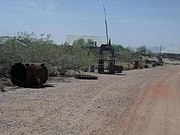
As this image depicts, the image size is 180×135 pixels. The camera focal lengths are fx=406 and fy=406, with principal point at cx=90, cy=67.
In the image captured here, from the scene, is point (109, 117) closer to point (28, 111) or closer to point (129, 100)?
point (28, 111)

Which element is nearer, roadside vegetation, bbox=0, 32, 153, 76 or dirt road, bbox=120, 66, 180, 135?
dirt road, bbox=120, 66, 180, 135

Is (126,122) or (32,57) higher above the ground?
(32,57)

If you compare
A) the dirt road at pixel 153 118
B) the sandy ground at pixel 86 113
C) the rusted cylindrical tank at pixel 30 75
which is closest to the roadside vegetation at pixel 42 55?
the rusted cylindrical tank at pixel 30 75

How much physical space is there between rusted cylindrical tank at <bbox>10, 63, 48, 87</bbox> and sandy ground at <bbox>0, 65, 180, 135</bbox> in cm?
204

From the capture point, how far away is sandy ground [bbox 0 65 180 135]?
1090 centimetres

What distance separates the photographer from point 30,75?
2180cm

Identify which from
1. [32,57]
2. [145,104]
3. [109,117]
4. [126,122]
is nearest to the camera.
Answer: [126,122]

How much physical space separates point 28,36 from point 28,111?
55.0 feet

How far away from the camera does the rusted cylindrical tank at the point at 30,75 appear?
2183 cm

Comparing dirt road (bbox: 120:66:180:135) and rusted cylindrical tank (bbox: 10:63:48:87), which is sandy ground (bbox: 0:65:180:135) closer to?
dirt road (bbox: 120:66:180:135)

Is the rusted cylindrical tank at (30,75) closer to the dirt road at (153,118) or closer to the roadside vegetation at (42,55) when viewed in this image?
the roadside vegetation at (42,55)

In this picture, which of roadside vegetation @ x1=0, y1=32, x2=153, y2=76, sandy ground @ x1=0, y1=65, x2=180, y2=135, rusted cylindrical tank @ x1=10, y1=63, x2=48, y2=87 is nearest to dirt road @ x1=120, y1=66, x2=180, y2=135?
sandy ground @ x1=0, y1=65, x2=180, y2=135

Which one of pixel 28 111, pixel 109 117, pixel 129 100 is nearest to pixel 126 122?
pixel 109 117

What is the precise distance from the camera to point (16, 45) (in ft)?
82.7
